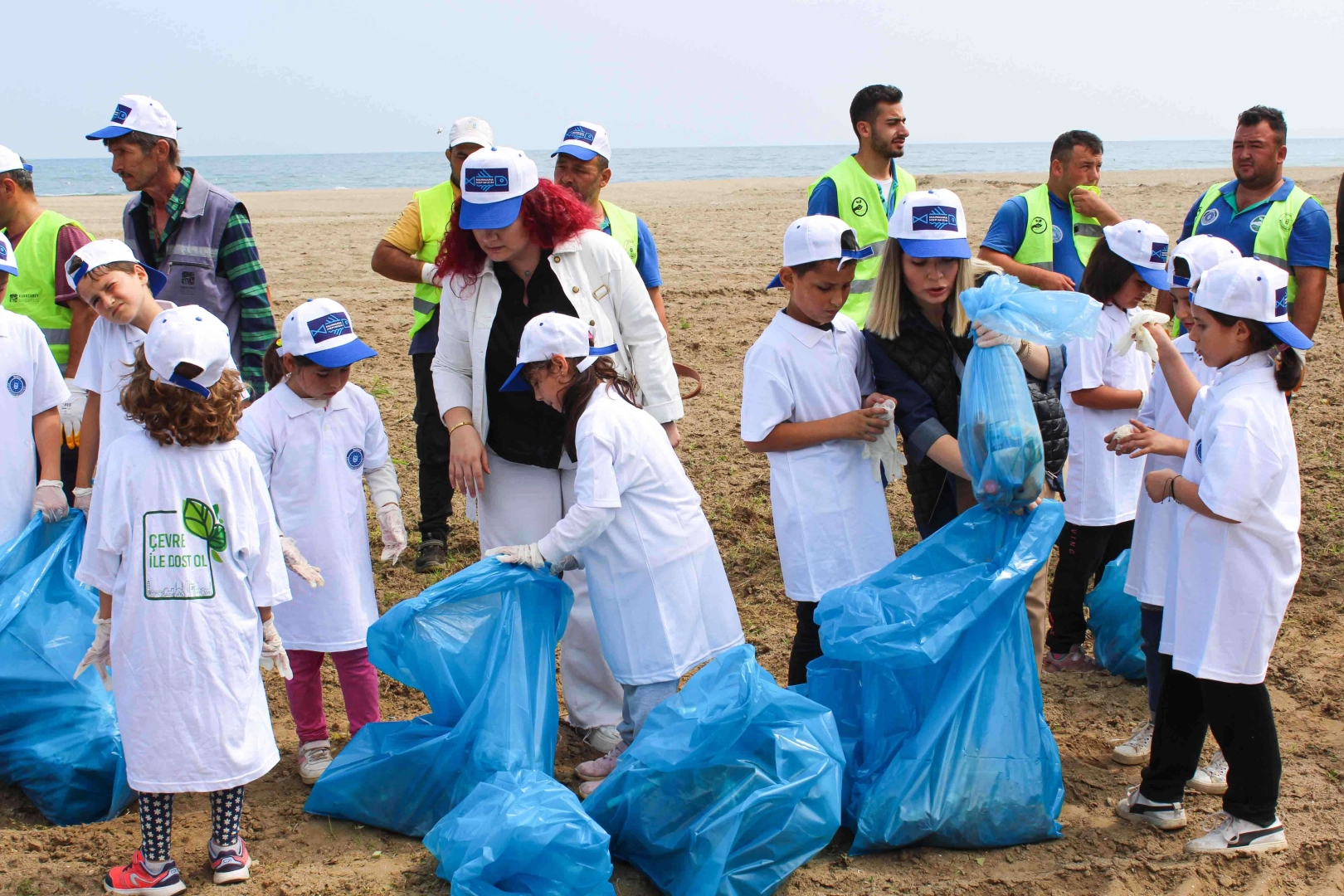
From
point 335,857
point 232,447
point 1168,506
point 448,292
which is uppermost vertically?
point 448,292

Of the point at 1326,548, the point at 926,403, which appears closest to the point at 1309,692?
the point at 1326,548

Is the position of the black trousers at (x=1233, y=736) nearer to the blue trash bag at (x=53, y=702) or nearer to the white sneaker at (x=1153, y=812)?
the white sneaker at (x=1153, y=812)

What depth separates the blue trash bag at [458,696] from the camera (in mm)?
3014

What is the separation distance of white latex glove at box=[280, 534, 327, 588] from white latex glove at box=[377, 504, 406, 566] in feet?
1.03

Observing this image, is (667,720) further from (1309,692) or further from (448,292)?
(1309,692)

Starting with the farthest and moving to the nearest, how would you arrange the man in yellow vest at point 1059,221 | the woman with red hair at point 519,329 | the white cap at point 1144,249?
1. the man in yellow vest at point 1059,221
2. the white cap at point 1144,249
3. the woman with red hair at point 519,329

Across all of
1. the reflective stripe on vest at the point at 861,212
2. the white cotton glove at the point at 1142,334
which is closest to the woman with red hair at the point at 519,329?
the white cotton glove at the point at 1142,334

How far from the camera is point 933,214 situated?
3.22 m

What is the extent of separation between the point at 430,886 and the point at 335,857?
346mm

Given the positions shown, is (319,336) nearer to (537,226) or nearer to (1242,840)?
(537,226)

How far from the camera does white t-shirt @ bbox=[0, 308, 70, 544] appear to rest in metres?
3.55

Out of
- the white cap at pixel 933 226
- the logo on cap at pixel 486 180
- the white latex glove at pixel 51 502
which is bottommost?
the white latex glove at pixel 51 502

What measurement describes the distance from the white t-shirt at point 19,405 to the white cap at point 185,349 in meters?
1.04

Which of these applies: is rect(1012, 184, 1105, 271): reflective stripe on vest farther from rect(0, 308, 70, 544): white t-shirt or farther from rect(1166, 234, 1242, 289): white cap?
rect(0, 308, 70, 544): white t-shirt
